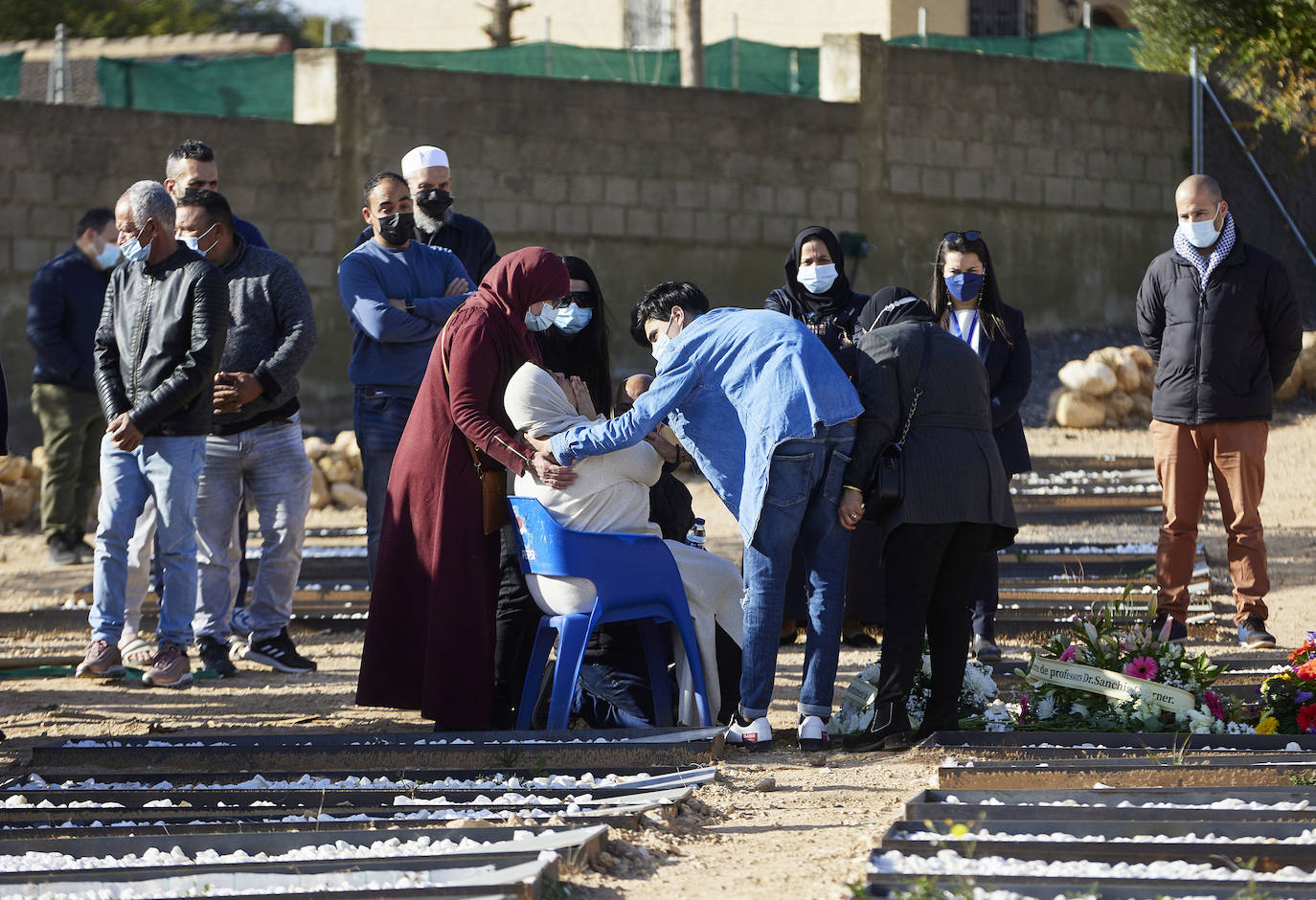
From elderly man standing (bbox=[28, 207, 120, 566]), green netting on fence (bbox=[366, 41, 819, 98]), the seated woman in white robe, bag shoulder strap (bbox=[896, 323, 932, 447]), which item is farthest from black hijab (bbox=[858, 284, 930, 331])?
green netting on fence (bbox=[366, 41, 819, 98])

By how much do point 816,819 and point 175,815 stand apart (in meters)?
1.80

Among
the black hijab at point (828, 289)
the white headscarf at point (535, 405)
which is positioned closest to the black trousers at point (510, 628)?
the white headscarf at point (535, 405)

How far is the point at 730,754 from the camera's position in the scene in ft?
19.2

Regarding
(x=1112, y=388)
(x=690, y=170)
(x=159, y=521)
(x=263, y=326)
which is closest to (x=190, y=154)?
(x=263, y=326)

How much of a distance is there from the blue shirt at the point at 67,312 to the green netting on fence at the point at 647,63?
6.80m

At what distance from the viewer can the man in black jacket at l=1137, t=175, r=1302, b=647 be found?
312 inches

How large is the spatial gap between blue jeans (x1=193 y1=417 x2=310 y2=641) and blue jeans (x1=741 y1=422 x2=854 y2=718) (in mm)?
2522

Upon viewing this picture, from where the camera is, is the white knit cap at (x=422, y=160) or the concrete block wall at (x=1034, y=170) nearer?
the white knit cap at (x=422, y=160)

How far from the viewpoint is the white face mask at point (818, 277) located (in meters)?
7.40

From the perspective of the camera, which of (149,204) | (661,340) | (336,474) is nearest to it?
(661,340)

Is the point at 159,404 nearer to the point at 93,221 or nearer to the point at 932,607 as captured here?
the point at 932,607

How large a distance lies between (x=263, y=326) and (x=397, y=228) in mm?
731

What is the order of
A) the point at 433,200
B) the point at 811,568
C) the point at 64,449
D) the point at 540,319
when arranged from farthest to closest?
the point at 64,449 < the point at 433,200 < the point at 540,319 < the point at 811,568

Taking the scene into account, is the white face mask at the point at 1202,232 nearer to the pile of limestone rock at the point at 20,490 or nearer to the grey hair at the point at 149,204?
the grey hair at the point at 149,204
